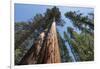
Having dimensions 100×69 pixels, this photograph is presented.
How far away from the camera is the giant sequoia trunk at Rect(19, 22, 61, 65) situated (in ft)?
6.61


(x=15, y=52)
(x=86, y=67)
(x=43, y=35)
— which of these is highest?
(x=43, y=35)

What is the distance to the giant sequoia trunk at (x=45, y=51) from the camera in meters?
2.01

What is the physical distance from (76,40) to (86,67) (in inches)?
12.5

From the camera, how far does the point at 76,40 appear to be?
215 cm

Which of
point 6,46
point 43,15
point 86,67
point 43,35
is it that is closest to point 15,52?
point 6,46

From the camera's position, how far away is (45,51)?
6.73ft

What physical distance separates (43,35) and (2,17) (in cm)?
44
